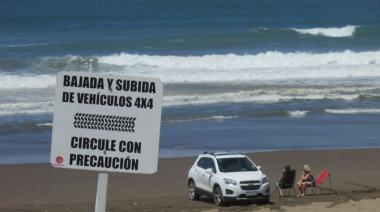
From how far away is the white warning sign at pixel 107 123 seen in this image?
762cm

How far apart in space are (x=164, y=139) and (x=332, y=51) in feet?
113

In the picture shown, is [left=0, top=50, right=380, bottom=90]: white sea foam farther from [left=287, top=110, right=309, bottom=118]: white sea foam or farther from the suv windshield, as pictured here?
the suv windshield

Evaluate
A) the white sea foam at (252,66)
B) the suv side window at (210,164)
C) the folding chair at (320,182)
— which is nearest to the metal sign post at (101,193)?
the suv side window at (210,164)

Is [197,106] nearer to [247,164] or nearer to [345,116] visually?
[345,116]

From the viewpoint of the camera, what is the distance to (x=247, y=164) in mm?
21156

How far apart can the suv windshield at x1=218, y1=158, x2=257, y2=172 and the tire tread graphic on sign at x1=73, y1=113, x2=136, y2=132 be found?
44.1 feet

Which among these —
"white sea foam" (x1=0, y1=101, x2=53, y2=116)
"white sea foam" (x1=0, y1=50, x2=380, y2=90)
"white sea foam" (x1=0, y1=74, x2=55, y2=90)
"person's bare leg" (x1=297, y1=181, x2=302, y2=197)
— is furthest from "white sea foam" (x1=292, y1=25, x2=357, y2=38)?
"person's bare leg" (x1=297, y1=181, x2=302, y2=197)

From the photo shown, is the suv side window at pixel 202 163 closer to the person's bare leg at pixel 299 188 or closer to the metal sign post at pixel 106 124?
the person's bare leg at pixel 299 188

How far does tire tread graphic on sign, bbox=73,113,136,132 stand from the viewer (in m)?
7.67

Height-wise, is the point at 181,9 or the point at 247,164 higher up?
the point at 181,9

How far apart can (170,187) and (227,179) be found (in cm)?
260

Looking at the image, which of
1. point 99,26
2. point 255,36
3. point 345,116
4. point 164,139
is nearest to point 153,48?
point 255,36

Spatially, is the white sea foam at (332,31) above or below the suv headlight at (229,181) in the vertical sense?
above

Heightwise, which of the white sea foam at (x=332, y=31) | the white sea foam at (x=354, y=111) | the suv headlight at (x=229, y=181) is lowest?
the suv headlight at (x=229, y=181)
